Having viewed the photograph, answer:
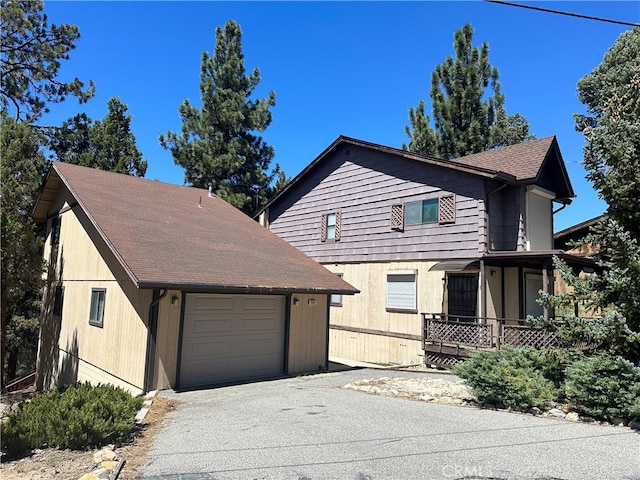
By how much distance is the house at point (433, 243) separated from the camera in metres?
13.0

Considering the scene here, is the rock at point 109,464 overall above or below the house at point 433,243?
below

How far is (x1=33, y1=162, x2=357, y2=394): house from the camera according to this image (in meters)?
9.42

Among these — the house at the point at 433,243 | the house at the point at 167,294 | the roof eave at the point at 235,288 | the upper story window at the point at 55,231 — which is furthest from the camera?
the upper story window at the point at 55,231

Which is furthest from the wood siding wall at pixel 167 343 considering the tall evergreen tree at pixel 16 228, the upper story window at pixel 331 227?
the upper story window at pixel 331 227

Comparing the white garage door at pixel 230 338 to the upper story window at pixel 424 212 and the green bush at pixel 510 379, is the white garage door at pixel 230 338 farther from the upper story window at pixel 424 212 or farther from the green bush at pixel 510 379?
the upper story window at pixel 424 212

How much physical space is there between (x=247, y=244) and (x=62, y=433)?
8302mm

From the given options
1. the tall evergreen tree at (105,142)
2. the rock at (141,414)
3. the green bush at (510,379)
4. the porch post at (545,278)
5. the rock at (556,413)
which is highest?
the tall evergreen tree at (105,142)

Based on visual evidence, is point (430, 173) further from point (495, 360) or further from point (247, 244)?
point (495, 360)

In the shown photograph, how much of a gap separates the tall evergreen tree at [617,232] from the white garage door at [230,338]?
6598 mm

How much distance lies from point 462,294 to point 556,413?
6.71 meters

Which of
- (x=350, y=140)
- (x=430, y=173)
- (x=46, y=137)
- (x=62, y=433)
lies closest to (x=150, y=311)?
(x=62, y=433)

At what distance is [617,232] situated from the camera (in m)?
7.26

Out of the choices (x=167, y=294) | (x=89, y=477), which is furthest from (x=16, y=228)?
(x=89, y=477)

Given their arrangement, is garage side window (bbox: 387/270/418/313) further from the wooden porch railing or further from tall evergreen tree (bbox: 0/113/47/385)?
tall evergreen tree (bbox: 0/113/47/385)
